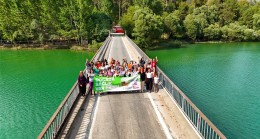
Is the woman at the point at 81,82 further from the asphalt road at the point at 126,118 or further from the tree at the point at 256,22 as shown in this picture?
the tree at the point at 256,22

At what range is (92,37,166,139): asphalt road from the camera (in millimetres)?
10078

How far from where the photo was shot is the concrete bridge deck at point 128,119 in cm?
1007

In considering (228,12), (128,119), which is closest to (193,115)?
(128,119)

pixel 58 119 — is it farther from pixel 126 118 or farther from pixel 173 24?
pixel 173 24

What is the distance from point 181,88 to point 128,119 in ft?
52.8

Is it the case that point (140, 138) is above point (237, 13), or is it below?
below

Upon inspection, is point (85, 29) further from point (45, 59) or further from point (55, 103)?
point (55, 103)

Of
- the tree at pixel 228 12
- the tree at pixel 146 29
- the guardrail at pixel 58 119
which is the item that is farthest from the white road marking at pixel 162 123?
the tree at pixel 228 12

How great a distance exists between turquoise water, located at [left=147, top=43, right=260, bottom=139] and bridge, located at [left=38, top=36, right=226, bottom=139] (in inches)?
255

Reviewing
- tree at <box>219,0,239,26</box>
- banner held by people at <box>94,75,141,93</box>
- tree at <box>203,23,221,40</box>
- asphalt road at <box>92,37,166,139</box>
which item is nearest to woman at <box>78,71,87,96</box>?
banner held by people at <box>94,75,141,93</box>

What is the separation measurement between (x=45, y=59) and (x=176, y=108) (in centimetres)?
3947

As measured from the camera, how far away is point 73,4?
56.3 meters

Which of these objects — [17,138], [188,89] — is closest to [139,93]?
[17,138]

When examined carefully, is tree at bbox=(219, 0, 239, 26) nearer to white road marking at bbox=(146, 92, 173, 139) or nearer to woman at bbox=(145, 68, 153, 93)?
woman at bbox=(145, 68, 153, 93)
